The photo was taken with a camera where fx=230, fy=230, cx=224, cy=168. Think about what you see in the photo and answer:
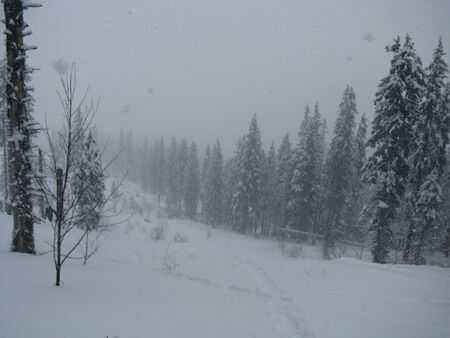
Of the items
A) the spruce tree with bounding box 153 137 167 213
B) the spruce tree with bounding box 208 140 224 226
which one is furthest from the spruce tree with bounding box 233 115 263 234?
the spruce tree with bounding box 153 137 167 213

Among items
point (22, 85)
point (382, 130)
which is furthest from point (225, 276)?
point (382, 130)

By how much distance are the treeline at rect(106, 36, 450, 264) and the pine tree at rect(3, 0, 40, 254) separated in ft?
10.6

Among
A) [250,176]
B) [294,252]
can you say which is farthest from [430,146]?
[250,176]

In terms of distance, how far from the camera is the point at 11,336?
343cm

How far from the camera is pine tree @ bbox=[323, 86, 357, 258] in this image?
25.8 metres

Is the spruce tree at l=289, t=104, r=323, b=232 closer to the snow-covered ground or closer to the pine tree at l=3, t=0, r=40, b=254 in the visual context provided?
the snow-covered ground

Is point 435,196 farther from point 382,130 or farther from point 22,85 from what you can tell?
point 22,85

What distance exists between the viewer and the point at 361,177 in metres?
15.4

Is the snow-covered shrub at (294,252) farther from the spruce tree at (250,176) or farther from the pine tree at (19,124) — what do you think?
the pine tree at (19,124)

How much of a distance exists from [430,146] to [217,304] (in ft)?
66.4

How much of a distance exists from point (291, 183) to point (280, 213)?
7.79 meters

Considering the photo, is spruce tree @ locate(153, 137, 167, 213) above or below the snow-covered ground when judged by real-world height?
above

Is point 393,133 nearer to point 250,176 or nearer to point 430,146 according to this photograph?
point 430,146

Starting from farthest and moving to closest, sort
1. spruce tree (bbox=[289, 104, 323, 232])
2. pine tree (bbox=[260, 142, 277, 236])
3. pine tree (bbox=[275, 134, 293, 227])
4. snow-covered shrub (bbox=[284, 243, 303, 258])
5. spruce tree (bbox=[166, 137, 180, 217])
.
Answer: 1. spruce tree (bbox=[166, 137, 180, 217])
2. pine tree (bbox=[260, 142, 277, 236])
3. pine tree (bbox=[275, 134, 293, 227])
4. spruce tree (bbox=[289, 104, 323, 232])
5. snow-covered shrub (bbox=[284, 243, 303, 258])
